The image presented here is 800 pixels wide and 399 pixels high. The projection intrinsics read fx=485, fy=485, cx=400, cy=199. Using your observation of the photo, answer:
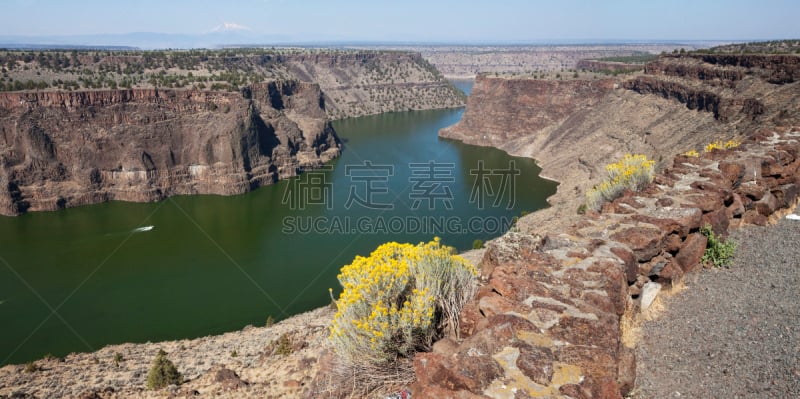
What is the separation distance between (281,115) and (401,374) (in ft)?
197

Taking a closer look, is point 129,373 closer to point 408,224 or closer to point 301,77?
point 408,224

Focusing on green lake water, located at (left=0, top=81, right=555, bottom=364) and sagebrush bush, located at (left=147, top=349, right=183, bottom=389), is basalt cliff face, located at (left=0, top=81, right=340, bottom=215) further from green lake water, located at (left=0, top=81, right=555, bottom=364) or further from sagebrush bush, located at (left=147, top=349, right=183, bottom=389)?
sagebrush bush, located at (left=147, top=349, right=183, bottom=389)

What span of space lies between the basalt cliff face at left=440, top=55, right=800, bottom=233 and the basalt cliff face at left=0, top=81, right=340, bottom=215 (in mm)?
32719

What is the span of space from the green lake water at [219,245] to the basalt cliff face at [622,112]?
5.22 m

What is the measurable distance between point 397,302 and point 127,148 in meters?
49.0

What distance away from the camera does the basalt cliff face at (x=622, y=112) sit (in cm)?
3877

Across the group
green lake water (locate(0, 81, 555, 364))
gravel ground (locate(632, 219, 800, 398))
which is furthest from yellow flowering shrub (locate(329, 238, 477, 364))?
green lake water (locate(0, 81, 555, 364))

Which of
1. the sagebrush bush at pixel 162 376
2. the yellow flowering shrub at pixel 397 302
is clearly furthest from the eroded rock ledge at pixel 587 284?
the sagebrush bush at pixel 162 376

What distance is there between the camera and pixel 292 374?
49.3ft

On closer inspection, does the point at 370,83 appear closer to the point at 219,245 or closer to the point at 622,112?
the point at 622,112

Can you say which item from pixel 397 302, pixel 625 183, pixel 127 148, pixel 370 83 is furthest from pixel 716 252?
pixel 370 83

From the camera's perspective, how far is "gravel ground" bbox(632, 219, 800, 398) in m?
6.95

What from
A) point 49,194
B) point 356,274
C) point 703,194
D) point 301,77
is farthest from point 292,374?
point 301,77

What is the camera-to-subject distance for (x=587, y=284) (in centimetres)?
830
